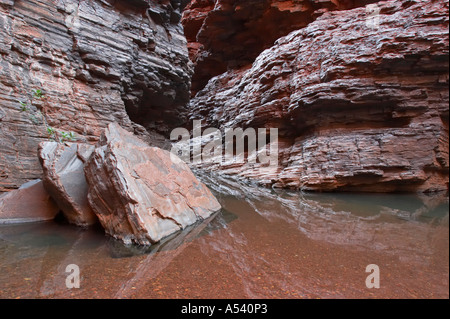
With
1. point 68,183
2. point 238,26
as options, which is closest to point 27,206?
point 68,183

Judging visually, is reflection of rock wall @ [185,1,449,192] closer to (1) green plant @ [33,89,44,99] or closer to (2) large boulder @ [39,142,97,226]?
(2) large boulder @ [39,142,97,226]

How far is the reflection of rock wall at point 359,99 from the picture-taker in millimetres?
7465

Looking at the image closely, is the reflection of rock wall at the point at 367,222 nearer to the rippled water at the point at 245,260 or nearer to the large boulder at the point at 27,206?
the rippled water at the point at 245,260

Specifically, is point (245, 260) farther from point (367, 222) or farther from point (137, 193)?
point (367, 222)

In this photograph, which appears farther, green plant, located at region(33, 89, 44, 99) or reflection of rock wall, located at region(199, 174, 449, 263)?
green plant, located at region(33, 89, 44, 99)

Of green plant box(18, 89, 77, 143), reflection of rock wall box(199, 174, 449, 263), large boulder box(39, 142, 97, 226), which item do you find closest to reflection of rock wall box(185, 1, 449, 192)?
reflection of rock wall box(199, 174, 449, 263)

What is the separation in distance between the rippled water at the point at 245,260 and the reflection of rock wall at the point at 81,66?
11.0 feet

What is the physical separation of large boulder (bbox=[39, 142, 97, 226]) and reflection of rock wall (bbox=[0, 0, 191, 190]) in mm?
1627

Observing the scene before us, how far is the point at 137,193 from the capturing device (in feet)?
12.6

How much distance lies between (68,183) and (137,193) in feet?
5.88

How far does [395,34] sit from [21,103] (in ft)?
38.6

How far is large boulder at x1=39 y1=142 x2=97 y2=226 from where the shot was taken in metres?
4.45
